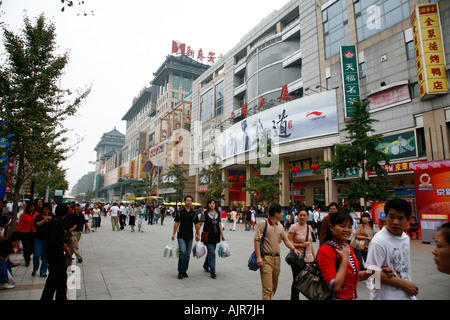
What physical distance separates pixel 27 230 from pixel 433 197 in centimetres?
1695

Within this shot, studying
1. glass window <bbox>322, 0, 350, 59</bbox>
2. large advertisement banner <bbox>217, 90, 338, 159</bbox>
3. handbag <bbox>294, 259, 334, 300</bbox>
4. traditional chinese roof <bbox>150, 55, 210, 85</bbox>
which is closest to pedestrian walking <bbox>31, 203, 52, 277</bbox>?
handbag <bbox>294, 259, 334, 300</bbox>

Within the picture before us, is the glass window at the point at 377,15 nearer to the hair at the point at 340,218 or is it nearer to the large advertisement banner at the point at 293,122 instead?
the large advertisement banner at the point at 293,122

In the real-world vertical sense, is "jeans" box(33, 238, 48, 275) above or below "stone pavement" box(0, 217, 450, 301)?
above

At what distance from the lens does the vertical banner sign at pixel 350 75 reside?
74.3ft

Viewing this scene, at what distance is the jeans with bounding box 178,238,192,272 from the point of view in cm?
620

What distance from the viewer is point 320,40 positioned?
2714 centimetres

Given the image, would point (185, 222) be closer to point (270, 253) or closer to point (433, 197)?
point (270, 253)

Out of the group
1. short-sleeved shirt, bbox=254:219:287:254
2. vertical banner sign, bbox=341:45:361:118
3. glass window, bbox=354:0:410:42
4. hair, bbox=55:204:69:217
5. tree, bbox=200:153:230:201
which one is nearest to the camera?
short-sleeved shirt, bbox=254:219:287:254

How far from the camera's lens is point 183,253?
636 cm

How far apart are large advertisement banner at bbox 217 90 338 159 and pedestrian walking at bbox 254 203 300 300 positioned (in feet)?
71.5

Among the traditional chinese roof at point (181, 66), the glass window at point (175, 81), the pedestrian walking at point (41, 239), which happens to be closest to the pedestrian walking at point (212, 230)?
the pedestrian walking at point (41, 239)

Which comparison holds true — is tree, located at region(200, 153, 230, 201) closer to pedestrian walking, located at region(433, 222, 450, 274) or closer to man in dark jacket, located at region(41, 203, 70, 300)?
man in dark jacket, located at region(41, 203, 70, 300)

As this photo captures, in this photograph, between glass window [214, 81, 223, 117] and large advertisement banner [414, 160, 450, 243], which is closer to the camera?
large advertisement banner [414, 160, 450, 243]

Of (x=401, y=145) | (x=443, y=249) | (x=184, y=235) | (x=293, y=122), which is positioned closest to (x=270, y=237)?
(x=443, y=249)
